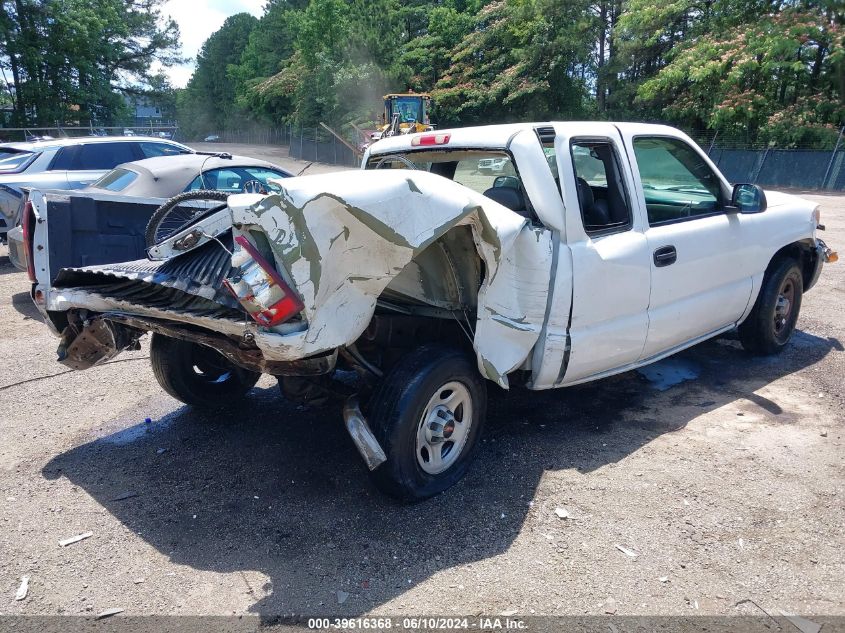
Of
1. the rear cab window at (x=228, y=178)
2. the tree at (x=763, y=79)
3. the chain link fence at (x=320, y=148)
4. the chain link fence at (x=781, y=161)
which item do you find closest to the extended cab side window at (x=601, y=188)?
the rear cab window at (x=228, y=178)

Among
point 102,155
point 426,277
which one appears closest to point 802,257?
point 426,277

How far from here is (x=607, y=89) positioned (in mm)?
32719

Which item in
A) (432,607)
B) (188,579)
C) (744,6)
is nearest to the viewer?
(432,607)

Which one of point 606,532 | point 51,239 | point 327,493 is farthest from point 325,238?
point 51,239

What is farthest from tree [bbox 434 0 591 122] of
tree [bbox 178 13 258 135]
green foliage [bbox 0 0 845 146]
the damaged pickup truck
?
tree [bbox 178 13 258 135]

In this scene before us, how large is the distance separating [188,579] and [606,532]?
6.52 feet

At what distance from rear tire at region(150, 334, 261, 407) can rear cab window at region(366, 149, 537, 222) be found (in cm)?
182

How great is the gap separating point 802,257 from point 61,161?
1021 centimetres

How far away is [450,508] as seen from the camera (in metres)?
3.37

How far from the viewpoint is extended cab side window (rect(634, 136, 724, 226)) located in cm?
434

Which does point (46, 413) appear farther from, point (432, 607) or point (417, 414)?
point (432, 607)

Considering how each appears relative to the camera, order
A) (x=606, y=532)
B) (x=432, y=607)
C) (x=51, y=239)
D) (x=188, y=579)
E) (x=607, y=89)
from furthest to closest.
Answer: (x=607, y=89), (x=51, y=239), (x=606, y=532), (x=188, y=579), (x=432, y=607)

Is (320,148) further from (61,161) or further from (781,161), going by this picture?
(61,161)

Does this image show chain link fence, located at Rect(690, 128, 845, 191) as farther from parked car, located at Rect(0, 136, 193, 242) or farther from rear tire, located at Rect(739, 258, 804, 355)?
parked car, located at Rect(0, 136, 193, 242)
